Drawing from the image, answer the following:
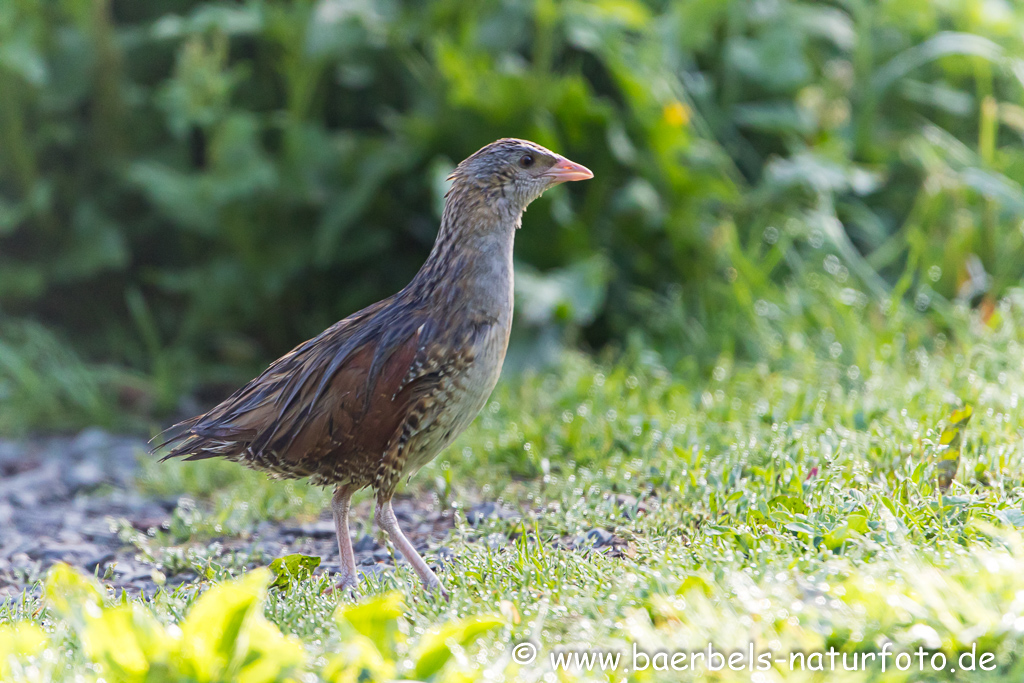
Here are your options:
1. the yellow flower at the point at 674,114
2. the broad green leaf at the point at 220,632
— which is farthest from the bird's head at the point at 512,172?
the yellow flower at the point at 674,114

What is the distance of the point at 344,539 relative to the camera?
3789mm

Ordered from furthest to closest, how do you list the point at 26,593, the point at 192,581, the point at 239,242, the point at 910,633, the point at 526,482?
the point at 239,242, the point at 526,482, the point at 192,581, the point at 26,593, the point at 910,633

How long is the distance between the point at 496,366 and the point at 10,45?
4.50 metres

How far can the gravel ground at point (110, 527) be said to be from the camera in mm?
4059

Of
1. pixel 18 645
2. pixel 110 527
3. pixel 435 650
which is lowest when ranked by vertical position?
pixel 110 527

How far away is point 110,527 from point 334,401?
63.4 inches

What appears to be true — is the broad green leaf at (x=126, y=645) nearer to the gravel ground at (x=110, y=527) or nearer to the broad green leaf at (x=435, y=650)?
the broad green leaf at (x=435, y=650)

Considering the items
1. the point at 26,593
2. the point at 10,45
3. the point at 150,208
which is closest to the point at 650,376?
the point at 26,593

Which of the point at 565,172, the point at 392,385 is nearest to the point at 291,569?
the point at 392,385

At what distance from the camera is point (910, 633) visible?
8.27ft

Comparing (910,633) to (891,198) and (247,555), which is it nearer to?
(247,555)

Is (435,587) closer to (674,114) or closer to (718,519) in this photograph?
(718,519)

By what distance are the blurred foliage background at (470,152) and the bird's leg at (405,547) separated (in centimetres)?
230

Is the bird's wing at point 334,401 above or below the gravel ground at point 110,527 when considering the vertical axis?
above
